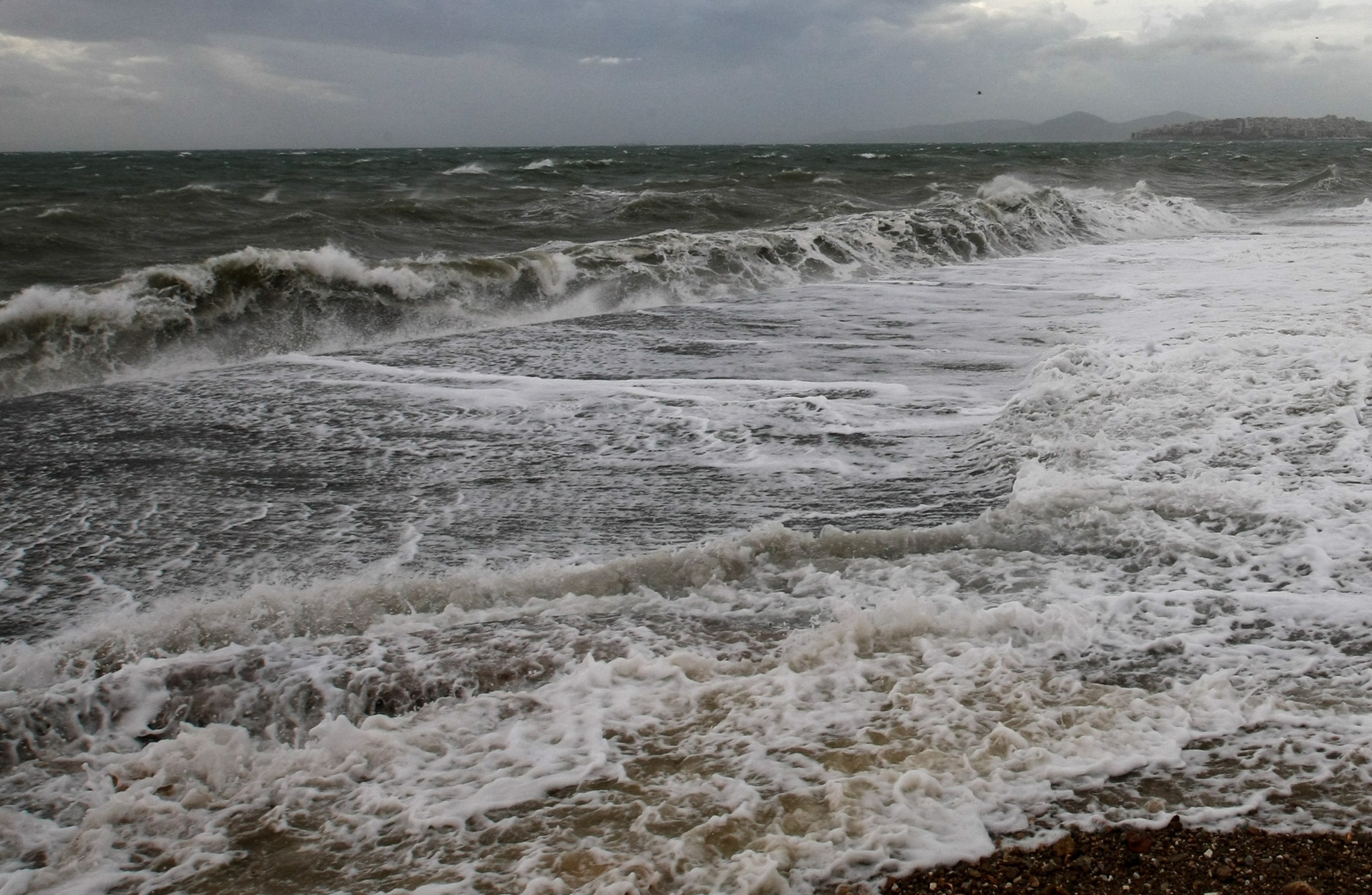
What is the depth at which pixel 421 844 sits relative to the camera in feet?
8.17

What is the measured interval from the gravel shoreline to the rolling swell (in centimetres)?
831

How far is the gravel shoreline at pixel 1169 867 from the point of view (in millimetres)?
2256

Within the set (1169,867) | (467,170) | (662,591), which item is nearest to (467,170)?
(467,170)

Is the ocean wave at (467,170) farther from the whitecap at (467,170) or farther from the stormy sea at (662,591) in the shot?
the stormy sea at (662,591)

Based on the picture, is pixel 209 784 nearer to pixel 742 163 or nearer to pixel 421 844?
pixel 421 844

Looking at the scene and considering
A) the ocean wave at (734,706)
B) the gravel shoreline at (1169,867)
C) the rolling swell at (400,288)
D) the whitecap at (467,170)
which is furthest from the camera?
the whitecap at (467,170)

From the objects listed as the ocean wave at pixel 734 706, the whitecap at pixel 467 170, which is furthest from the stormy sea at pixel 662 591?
the whitecap at pixel 467 170

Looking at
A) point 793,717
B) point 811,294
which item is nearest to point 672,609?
point 793,717

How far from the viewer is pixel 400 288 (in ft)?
37.6

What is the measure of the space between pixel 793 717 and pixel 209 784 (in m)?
1.66

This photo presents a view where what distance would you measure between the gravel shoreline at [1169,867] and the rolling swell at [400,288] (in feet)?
27.3

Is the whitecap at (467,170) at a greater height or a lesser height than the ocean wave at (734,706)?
greater

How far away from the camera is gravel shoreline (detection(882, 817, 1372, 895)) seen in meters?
2.26

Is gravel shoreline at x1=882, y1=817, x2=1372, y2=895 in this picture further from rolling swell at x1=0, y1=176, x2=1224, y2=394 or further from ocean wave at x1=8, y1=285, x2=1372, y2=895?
rolling swell at x1=0, y1=176, x2=1224, y2=394
